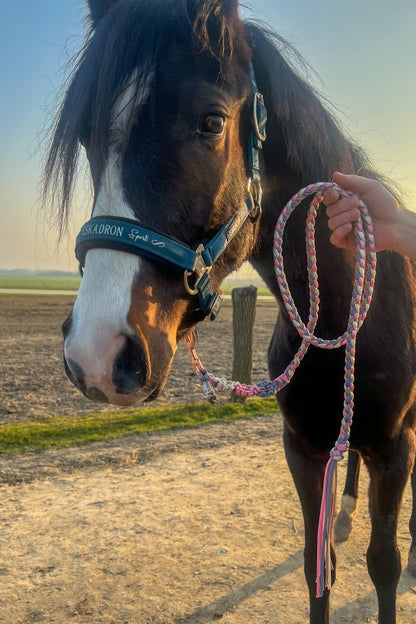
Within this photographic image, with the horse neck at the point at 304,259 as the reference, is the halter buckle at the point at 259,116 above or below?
above

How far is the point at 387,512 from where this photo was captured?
2.51 metres

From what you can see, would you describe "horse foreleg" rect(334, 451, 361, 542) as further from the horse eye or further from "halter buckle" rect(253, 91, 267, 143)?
the horse eye

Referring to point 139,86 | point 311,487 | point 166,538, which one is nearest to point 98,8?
point 139,86

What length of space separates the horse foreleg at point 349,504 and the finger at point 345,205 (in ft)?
8.13

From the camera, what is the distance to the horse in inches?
60.4

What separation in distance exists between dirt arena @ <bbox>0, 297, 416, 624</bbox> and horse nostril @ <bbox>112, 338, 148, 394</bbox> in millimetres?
1995

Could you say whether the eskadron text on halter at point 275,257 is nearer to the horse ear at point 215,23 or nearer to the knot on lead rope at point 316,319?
the knot on lead rope at point 316,319

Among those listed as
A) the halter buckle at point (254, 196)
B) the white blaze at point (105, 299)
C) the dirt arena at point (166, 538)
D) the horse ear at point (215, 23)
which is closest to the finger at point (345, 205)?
the halter buckle at point (254, 196)

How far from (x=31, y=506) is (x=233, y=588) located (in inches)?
71.2

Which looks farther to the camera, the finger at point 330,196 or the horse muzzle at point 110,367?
the finger at point 330,196

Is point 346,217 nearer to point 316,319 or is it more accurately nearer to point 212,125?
point 316,319

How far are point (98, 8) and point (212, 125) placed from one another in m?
0.90

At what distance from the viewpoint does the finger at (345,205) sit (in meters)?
1.87

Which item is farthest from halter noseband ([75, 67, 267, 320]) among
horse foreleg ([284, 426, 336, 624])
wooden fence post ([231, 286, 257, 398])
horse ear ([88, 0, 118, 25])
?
wooden fence post ([231, 286, 257, 398])
